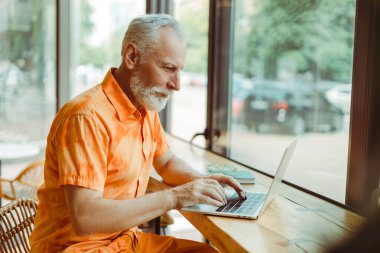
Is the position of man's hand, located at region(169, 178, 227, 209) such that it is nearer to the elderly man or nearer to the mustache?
the elderly man

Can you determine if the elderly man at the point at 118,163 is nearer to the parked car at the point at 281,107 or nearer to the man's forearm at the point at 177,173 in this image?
the man's forearm at the point at 177,173

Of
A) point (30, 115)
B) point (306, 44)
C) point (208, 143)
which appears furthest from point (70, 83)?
point (306, 44)

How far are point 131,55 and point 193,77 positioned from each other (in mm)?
2251

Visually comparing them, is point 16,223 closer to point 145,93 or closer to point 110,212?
point 110,212

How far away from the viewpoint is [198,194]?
1.38m

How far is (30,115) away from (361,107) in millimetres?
4449

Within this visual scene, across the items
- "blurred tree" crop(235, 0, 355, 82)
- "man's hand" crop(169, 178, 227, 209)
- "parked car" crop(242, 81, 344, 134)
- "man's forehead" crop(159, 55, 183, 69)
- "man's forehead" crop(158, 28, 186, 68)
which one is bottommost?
"parked car" crop(242, 81, 344, 134)

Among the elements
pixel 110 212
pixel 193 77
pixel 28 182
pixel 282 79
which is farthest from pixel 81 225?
pixel 282 79

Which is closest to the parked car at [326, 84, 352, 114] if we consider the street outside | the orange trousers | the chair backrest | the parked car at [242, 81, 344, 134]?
the street outside

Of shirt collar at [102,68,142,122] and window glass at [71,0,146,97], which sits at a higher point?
window glass at [71,0,146,97]

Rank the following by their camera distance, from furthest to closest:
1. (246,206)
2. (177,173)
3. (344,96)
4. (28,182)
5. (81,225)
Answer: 1. (28,182)
2. (344,96)
3. (177,173)
4. (246,206)
5. (81,225)

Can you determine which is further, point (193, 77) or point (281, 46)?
point (281, 46)

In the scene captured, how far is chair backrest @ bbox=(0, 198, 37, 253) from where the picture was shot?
5.06 ft

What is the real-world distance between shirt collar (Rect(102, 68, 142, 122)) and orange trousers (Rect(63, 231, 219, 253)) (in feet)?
1.34
